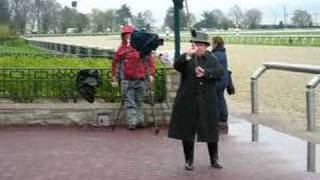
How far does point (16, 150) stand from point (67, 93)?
3.14 metres

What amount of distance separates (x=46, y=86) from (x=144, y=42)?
218cm

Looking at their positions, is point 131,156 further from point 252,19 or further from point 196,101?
point 252,19

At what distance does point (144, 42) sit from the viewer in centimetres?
1274

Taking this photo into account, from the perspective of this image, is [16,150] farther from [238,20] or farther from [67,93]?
[238,20]

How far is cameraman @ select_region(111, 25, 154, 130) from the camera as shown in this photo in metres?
12.8

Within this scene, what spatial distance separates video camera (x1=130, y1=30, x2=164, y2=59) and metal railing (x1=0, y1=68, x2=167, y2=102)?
34.7 inches

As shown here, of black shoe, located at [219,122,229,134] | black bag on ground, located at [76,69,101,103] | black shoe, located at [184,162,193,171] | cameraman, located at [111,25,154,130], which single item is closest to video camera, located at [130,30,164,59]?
cameraman, located at [111,25,154,130]

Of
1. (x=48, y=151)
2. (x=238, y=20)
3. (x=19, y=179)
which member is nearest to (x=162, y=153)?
(x=48, y=151)

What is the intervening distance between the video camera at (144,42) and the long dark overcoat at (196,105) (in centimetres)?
372

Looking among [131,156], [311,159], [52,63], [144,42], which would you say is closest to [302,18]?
[52,63]

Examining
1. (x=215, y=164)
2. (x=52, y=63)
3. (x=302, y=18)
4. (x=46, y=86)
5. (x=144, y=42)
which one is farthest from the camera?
(x=302, y=18)

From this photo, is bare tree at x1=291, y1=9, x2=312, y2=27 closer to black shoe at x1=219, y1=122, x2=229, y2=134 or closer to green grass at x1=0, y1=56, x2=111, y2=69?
green grass at x1=0, y1=56, x2=111, y2=69

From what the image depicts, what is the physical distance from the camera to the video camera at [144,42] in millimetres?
12742

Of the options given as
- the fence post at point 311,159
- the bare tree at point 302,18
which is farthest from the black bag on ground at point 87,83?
the bare tree at point 302,18
